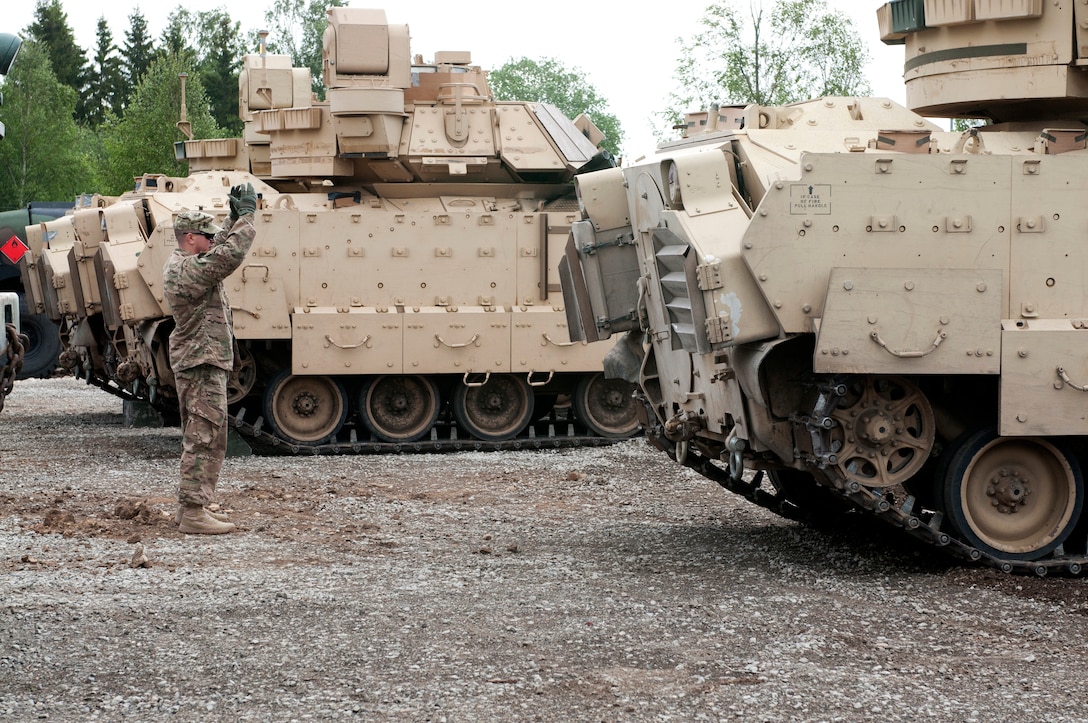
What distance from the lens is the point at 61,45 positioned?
217 feet

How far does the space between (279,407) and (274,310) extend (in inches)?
41.9

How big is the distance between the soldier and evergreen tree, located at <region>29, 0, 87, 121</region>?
59.5 metres

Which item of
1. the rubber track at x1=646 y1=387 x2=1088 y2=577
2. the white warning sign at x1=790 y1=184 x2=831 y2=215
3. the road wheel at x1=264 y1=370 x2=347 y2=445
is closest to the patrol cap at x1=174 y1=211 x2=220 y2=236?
the white warning sign at x1=790 y1=184 x2=831 y2=215

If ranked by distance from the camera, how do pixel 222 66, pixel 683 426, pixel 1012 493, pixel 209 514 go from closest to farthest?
pixel 1012 493, pixel 683 426, pixel 209 514, pixel 222 66

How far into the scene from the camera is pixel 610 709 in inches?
217

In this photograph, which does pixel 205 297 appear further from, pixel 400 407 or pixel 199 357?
pixel 400 407

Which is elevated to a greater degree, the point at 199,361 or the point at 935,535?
the point at 199,361

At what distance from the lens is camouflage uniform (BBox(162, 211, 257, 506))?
9.60 meters

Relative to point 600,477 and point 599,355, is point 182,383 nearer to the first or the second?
point 600,477

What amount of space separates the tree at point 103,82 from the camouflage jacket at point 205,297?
60.4 metres

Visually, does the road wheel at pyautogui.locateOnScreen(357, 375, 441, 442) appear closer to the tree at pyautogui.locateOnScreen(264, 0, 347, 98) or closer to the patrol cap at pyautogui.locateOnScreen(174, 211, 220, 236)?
the patrol cap at pyautogui.locateOnScreen(174, 211, 220, 236)

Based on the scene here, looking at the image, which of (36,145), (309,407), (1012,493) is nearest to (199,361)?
(1012,493)

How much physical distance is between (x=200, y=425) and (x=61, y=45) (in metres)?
61.1

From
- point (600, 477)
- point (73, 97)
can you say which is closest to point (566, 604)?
point (600, 477)
